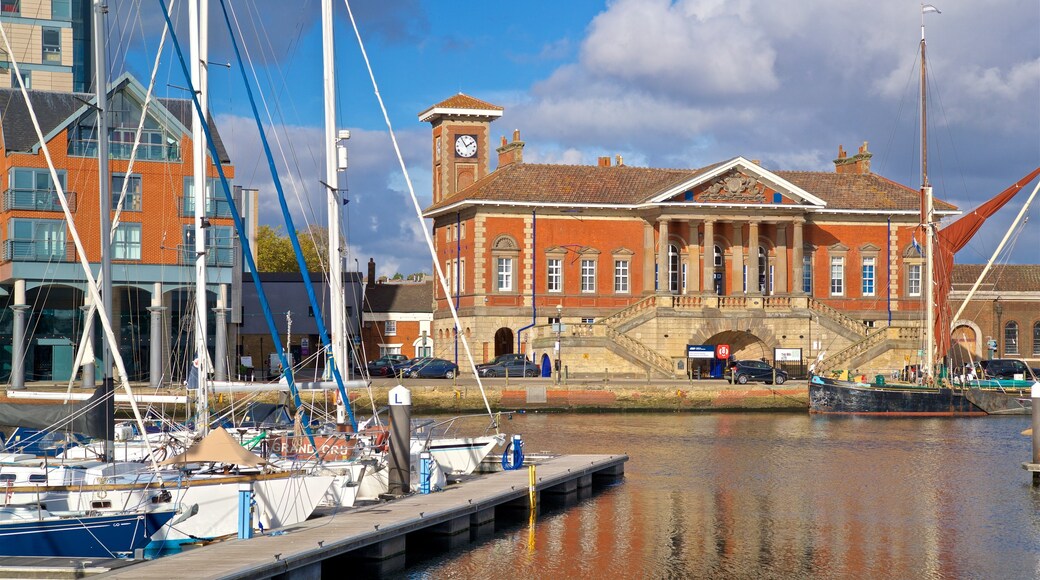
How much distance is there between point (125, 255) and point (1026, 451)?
3685 cm

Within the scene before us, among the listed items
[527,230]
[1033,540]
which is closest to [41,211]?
[527,230]

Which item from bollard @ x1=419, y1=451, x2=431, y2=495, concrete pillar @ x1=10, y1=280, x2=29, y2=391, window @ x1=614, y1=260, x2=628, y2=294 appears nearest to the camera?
bollard @ x1=419, y1=451, x2=431, y2=495

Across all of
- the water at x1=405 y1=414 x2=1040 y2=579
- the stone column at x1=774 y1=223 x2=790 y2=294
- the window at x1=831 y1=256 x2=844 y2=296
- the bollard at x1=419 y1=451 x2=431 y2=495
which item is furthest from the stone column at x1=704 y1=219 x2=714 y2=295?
the bollard at x1=419 y1=451 x2=431 y2=495

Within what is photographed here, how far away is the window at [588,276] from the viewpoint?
77.7 m

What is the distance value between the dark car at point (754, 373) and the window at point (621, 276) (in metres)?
10.9

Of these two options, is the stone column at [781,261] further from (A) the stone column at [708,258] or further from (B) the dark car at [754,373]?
(B) the dark car at [754,373]

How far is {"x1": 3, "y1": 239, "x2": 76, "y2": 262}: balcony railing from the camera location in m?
57.7

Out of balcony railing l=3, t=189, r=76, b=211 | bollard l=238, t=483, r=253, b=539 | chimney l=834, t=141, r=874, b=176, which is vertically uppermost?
chimney l=834, t=141, r=874, b=176

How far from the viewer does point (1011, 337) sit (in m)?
87.9

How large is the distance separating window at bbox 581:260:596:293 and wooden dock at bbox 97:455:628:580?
42698mm

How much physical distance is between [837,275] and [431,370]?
2613 cm

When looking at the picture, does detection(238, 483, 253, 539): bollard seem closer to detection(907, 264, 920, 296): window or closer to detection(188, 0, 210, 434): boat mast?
detection(188, 0, 210, 434): boat mast

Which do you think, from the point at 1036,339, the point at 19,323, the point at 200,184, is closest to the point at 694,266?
the point at 1036,339

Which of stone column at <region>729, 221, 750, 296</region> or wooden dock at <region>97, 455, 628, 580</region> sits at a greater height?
stone column at <region>729, 221, 750, 296</region>
